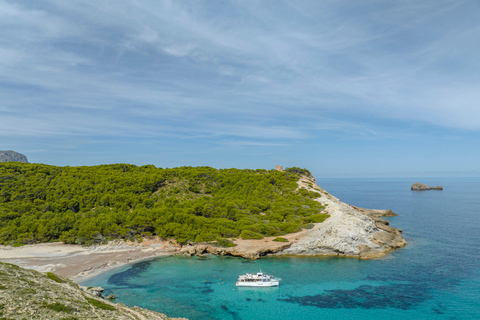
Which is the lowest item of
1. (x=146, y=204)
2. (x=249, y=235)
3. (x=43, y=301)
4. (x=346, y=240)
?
(x=346, y=240)

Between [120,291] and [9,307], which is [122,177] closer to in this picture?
[120,291]

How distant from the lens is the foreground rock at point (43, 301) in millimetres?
17188

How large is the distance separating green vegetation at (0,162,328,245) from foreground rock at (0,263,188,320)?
103 ft

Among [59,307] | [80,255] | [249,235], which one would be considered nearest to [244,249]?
[249,235]

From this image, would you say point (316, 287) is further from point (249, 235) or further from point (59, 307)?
point (59, 307)

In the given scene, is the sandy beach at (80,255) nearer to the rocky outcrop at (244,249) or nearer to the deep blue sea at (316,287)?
the deep blue sea at (316,287)

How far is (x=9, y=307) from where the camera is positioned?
16.8 metres

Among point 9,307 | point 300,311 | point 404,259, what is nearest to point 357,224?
point 404,259

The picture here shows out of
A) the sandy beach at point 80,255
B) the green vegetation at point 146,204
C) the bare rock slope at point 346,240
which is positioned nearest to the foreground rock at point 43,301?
the sandy beach at point 80,255

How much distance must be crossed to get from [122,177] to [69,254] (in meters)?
34.3

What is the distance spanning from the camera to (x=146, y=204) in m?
70.8

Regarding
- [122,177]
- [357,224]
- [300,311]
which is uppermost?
[122,177]

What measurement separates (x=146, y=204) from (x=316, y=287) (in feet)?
162

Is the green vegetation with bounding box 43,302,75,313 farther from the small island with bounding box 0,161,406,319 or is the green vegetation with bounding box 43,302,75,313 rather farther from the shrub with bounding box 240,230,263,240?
the shrub with bounding box 240,230,263,240
